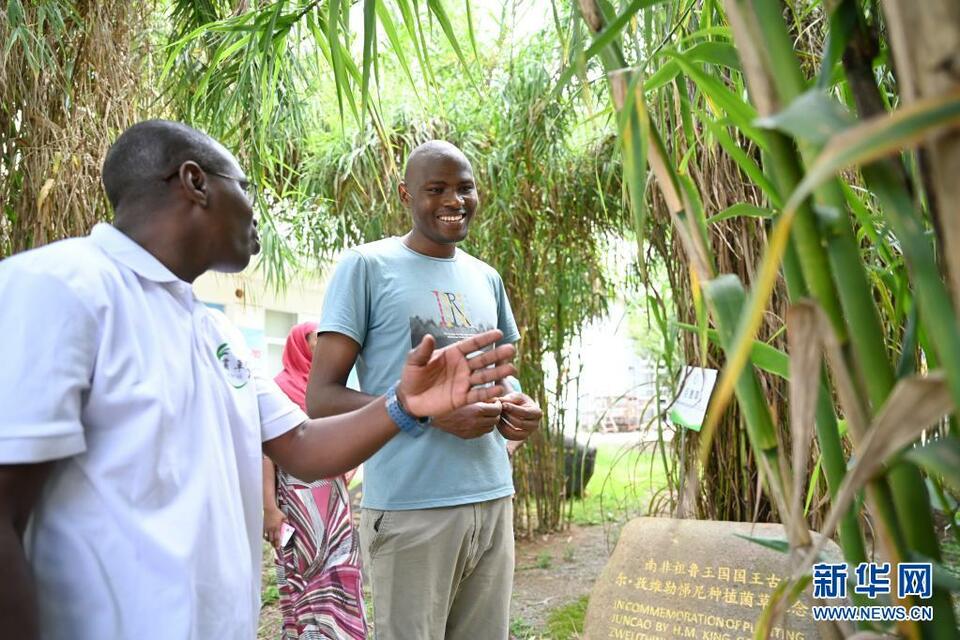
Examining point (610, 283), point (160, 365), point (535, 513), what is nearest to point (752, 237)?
point (160, 365)

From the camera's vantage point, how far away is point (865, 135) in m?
0.34

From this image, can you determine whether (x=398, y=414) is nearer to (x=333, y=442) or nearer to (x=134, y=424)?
(x=333, y=442)

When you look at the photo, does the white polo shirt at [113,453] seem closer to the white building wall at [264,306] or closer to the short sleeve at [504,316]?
the short sleeve at [504,316]

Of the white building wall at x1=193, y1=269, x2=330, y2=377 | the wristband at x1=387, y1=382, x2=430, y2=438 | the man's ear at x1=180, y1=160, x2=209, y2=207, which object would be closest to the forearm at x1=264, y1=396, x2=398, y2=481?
the wristband at x1=387, y1=382, x2=430, y2=438

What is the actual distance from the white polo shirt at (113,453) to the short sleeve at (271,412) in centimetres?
23

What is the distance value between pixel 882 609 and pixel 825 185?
29 cm

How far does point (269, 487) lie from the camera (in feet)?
8.39

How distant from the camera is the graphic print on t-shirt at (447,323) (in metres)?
1.68

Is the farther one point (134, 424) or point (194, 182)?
point (194, 182)

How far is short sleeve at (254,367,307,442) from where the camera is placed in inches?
47.4

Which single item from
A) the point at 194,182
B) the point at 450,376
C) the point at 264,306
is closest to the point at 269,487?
the point at 450,376

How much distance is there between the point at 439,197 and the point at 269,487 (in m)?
1.25

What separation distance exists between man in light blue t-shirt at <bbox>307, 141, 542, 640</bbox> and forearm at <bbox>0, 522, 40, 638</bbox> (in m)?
0.83

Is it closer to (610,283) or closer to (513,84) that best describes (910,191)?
(513,84)
